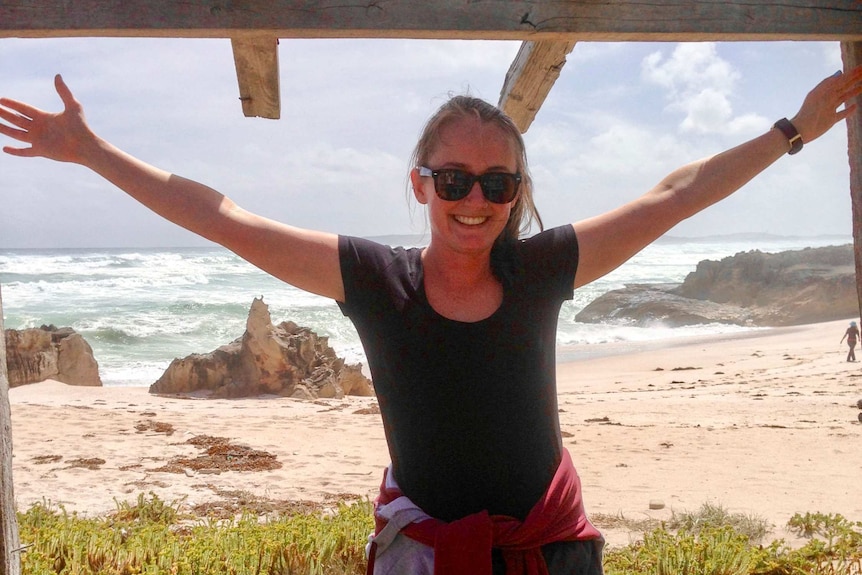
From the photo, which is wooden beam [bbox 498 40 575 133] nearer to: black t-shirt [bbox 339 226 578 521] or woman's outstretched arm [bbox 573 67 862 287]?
woman's outstretched arm [bbox 573 67 862 287]

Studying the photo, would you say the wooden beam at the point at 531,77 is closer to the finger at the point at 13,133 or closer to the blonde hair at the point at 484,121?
the blonde hair at the point at 484,121

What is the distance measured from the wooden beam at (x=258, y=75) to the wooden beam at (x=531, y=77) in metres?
1.02

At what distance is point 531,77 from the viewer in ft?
10.6

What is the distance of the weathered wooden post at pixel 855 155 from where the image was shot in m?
2.64

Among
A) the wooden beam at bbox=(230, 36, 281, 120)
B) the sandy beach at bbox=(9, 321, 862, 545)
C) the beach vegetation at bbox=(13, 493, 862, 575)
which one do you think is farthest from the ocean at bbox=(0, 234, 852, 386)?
the wooden beam at bbox=(230, 36, 281, 120)

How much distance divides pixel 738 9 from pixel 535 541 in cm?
183

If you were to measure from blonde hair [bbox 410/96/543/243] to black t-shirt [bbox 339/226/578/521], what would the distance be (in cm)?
26

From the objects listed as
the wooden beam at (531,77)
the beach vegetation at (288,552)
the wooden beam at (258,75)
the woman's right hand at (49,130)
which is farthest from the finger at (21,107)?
the beach vegetation at (288,552)

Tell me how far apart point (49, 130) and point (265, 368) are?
11345 mm

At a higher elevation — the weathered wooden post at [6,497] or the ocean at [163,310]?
the ocean at [163,310]

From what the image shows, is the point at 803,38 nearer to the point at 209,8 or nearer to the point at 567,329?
the point at 209,8

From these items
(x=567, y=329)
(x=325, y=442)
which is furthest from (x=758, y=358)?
(x=325, y=442)

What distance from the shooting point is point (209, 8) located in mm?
2242

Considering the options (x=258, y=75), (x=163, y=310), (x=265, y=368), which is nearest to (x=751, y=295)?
(x=163, y=310)
